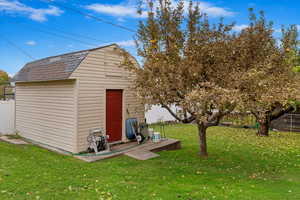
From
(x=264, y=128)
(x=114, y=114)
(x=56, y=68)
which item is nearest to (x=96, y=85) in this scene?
(x=114, y=114)

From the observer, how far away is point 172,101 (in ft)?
18.5

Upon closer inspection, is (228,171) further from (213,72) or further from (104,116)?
(104,116)

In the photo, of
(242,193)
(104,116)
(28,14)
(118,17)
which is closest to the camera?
(242,193)

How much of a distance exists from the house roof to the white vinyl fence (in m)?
1.64

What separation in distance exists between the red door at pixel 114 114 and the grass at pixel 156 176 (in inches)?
67.7

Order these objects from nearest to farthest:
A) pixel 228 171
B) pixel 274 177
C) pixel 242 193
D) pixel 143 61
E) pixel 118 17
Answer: pixel 242 193 < pixel 274 177 < pixel 228 171 < pixel 143 61 < pixel 118 17

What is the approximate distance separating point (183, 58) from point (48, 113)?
529 centimetres

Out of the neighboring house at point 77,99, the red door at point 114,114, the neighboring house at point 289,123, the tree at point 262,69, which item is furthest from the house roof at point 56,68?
the neighboring house at point 289,123

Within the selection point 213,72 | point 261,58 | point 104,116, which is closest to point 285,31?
point 261,58

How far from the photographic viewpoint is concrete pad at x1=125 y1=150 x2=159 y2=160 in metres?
6.66

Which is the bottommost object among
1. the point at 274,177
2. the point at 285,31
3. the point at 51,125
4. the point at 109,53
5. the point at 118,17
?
the point at 274,177

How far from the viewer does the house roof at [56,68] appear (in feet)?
23.5

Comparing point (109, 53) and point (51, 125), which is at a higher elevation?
point (109, 53)

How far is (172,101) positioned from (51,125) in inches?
184
